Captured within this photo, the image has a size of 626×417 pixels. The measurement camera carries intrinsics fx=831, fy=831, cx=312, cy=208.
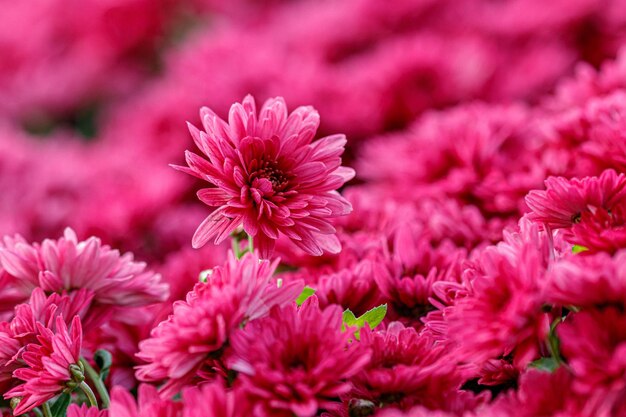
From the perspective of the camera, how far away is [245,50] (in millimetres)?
1441

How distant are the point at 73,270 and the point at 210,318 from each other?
0.21 metres

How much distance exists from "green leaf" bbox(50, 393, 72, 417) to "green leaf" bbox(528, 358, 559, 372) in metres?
0.37

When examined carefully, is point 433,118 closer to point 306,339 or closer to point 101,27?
point 306,339

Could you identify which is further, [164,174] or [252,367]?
[164,174]

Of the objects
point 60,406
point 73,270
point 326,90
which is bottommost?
point 60,406

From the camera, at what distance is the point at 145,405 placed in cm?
52

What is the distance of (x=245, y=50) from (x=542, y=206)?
0.96 m

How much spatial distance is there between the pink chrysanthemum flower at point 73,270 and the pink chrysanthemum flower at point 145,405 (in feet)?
0.53

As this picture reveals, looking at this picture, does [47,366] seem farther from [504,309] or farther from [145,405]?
[504,309]

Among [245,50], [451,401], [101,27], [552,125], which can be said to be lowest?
[451,401]

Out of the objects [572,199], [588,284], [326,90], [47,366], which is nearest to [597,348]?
[588,284]

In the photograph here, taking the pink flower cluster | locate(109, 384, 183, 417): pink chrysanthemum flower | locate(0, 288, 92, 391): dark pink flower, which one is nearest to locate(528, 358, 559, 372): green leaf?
the pink flower cluster

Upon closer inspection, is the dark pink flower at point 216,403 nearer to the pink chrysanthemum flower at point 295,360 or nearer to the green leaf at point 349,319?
the pink chrysanthemum flower at point 295,360

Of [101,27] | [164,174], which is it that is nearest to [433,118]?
[164,174]
